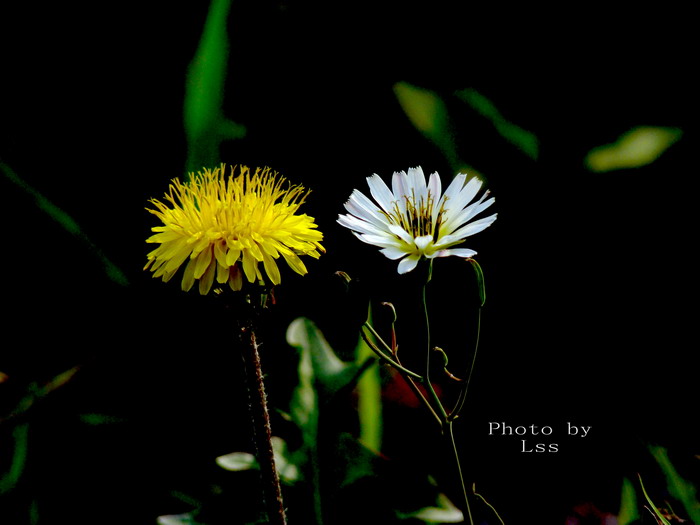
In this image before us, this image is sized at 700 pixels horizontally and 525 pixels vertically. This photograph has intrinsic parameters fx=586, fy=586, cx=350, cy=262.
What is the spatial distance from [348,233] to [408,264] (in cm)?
A: 39

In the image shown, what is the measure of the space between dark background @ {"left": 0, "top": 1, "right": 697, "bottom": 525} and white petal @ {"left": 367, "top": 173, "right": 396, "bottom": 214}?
247 mm

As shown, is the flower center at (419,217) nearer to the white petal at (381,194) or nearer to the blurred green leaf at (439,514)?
the white petal at (381,194)

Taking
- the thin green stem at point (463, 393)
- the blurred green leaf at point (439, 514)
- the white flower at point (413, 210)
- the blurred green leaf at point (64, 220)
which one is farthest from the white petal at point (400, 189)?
the blurred green leaf at point (64, 220)

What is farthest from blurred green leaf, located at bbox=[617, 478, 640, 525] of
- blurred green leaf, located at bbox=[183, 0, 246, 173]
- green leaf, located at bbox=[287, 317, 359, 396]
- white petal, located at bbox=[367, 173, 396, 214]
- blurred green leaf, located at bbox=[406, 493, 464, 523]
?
blurred green leaf, located at bbox=[183, 0, 246, 173]

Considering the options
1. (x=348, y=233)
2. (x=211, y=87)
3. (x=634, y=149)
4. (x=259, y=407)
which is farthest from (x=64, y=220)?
(x=634, y=149)

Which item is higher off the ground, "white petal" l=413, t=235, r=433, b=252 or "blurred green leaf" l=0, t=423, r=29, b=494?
"white petal" l=413, t=235, r=433, b=252

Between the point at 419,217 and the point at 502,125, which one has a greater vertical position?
the point at 502,125

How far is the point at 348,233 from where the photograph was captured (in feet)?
2.72

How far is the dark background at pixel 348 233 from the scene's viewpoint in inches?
30.1

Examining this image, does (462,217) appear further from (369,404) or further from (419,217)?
(369,404)

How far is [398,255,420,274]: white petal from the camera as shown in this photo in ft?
1.43

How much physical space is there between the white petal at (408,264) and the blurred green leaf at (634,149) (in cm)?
44

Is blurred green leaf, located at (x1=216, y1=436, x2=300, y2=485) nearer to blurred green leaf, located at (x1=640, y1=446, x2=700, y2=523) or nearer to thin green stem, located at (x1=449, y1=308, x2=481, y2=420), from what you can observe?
thin green stem, located at (x1=449, y1=308, x2=481, y2=420)

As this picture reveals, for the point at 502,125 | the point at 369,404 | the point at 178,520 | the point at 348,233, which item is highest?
the point at 502,125
